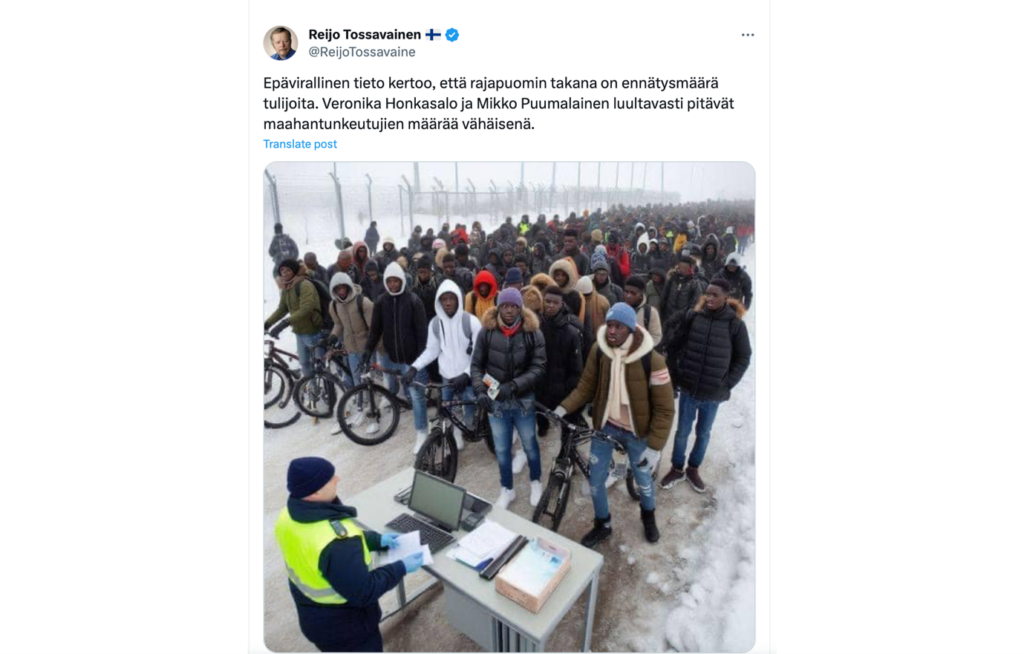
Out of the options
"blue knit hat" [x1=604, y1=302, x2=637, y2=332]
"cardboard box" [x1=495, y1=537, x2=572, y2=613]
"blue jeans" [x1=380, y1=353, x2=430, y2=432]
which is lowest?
"cardboard box" [x1=495, y1=537, x2=572, y2=613]

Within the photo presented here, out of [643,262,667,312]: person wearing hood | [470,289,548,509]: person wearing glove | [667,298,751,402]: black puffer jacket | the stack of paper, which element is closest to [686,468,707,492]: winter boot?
[667,298,751,402]: black puffer jacket

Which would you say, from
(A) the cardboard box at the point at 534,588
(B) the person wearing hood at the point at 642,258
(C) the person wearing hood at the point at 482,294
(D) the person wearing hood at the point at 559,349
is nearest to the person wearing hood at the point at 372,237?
(C) the person wearing hood at the point at 482,294

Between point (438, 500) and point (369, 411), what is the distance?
6.74 feet

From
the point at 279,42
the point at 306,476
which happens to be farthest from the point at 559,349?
the point at 279,42

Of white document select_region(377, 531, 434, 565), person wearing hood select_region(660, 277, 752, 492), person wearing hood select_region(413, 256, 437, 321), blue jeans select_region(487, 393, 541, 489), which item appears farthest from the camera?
person wearing hood select_region(413, 256, 437, 321)

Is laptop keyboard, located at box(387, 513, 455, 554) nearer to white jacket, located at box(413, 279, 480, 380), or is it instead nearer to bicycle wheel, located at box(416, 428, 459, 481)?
bicycle wheel, located at box(416, 428, 459, 481)

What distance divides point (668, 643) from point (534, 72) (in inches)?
129

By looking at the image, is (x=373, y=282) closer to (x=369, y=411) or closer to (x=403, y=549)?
(x=369, y=411)

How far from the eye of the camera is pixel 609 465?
310 centimetres

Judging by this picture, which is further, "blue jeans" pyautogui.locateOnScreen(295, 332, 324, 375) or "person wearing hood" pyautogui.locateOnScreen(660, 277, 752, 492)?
"blue jeans" pyautogui.locateOnScreen(295, 332, 324, 375)

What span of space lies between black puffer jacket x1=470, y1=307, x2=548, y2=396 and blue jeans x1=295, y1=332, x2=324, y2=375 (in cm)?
202

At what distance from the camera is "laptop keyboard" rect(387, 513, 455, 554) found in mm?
2369

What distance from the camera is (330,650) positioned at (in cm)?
211
